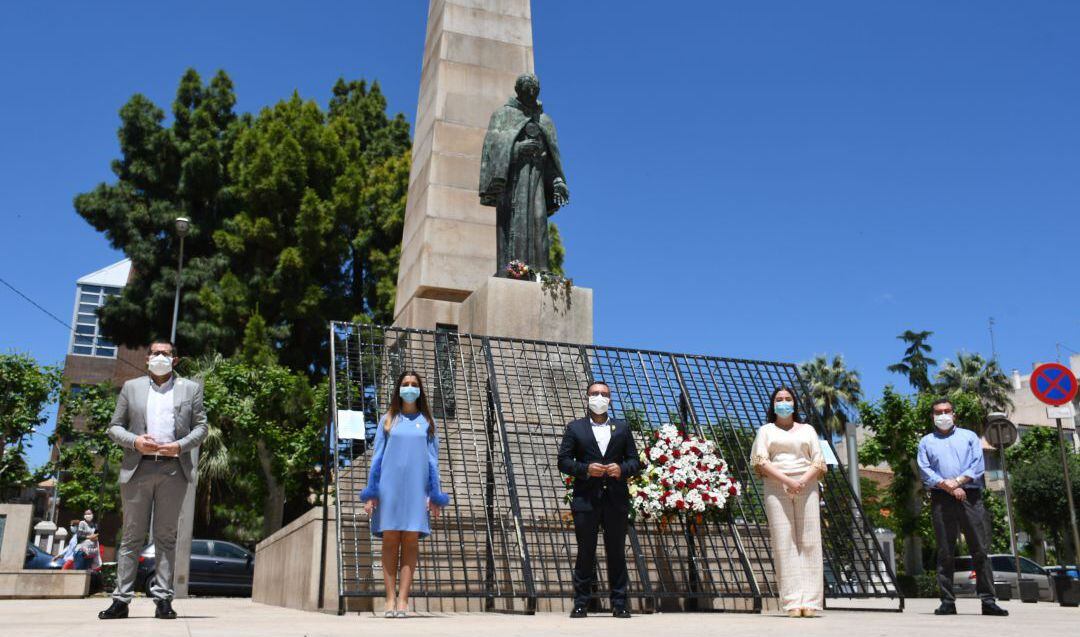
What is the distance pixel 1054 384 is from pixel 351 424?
298 inches

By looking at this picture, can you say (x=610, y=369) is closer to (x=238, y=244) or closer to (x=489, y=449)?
(x=489, y=449)

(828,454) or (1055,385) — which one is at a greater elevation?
(1055,385)

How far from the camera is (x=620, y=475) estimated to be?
6391 mm

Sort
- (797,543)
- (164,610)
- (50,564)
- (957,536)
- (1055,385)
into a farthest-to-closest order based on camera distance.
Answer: (50,564) < (1055,385) < (957,536) < (797,543) < (164,610)

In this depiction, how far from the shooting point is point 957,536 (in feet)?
23.9

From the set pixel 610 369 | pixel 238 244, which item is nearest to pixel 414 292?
pixel 610 369

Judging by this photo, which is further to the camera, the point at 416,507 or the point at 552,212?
the point at 552,212

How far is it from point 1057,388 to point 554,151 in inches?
253

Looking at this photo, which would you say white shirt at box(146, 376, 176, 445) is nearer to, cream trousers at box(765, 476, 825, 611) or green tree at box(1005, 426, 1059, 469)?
cream trousers at box(765, 476, 825, 611)

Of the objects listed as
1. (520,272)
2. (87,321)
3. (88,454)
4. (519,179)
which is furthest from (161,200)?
(87,321)

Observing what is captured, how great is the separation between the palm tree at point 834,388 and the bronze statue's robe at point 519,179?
125 ft

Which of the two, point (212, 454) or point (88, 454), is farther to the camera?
point (88, 454)

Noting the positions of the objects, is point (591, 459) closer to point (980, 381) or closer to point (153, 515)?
point (153, 515)

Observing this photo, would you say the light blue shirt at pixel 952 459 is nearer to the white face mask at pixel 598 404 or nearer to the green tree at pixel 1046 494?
the white face mask at pixel 598 404
